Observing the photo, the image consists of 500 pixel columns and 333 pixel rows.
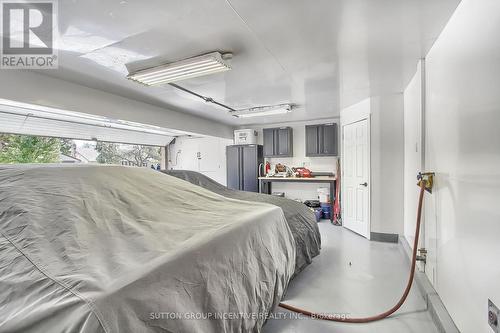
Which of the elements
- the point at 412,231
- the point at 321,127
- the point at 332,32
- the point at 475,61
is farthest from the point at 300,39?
the point at 321,127

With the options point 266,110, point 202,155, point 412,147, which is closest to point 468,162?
point 412,147

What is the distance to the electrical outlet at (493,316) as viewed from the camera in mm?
1179

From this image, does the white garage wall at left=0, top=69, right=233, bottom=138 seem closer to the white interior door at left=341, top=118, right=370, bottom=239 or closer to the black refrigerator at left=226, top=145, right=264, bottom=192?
the black refrigerator at left=226, top=145, right=264, bottom=192

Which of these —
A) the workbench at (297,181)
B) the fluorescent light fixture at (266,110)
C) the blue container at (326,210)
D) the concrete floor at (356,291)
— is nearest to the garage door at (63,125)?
the fluorescent light fixture at (266,110)

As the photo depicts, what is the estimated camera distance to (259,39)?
212cm

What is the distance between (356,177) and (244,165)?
313 centimetres

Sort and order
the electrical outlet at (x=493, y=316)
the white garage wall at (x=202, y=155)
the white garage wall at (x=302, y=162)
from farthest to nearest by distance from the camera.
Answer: the white garage wall at (x=202, y=155) → the white garage wall at (x=302, y=162) → the electrical outlet at (x=493, y=316)

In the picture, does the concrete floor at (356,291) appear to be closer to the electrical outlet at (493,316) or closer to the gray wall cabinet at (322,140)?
the electrical outlet at (493,316)

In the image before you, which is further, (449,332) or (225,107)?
(225,107)

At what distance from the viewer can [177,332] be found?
3.14 ft

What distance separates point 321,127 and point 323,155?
702 mm

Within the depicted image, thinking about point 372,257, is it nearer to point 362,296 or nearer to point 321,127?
point 362,296

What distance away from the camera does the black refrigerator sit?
6.59 meters

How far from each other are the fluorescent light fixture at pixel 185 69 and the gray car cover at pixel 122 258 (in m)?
1.29
